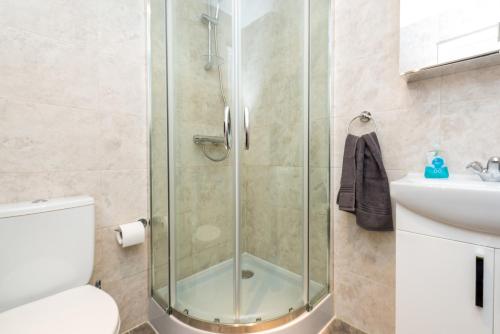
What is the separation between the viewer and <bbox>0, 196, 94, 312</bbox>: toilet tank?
2.68ft

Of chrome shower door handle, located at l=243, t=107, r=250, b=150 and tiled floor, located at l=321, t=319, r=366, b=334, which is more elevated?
chrome shower door handle, located at l=243, t=107, r=250, b=150

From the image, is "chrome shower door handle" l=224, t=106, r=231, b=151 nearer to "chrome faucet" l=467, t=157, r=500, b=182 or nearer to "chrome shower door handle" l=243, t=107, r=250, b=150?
"chrome shower door handle" l=243, t=107, r=250, b=150

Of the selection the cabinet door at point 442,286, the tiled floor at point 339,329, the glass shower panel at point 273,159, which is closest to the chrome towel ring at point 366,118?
the glass shower panel at point 273,159

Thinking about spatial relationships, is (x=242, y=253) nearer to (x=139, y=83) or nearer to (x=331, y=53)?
(x=139, y=83)

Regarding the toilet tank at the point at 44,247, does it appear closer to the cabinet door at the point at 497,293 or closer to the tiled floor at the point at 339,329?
the tiled floor at the point at 339,329

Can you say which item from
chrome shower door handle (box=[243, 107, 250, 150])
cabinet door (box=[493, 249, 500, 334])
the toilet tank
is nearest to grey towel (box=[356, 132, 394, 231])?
cabinet door (box=[493, 249, 500, 334])

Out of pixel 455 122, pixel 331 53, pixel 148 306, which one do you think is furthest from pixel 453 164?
pixel 148 306

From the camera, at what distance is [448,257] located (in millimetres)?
746

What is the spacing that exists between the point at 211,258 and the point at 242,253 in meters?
0.23

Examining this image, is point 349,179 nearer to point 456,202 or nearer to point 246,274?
point 456,202

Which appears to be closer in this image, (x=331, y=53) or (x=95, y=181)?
(x=95, y=181)

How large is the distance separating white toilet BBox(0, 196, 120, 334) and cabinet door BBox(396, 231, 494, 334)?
997mm

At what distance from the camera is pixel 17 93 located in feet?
3.02

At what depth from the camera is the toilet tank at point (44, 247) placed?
32.2 inches
